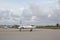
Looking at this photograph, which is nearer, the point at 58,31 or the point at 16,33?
the point at 58,31

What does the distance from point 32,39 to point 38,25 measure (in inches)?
22.4

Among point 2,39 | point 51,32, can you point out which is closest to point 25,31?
point 51,32

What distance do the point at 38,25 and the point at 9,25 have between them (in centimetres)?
104

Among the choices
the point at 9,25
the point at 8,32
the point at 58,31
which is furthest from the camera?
the point at 8,32

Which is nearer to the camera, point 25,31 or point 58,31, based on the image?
point 58,31

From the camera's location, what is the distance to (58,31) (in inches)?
245

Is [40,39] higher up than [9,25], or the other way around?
[9,25]

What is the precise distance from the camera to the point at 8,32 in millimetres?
6762

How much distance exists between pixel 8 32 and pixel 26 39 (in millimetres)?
1552

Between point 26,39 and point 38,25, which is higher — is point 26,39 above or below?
below

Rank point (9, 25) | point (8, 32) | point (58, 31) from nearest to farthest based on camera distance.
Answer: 1. point (9, 25)
2. point (58, 31)
3. point (8, 32)

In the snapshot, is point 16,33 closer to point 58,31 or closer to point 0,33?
point 0,33

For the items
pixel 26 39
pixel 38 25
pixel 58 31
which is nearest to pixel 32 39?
pixel 26 39

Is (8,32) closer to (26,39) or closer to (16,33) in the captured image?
(16,33)
